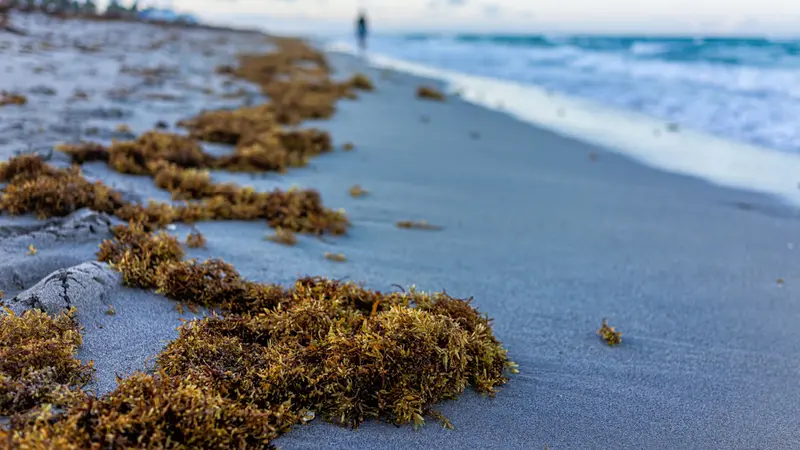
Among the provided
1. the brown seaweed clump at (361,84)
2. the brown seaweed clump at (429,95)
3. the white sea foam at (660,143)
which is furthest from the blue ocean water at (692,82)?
the brown seaweed clump at (361,84)

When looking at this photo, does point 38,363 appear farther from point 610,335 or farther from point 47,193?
point 610,335

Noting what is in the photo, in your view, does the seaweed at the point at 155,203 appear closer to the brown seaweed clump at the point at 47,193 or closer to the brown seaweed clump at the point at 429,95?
the brown seaweed clump at the point at 47,193

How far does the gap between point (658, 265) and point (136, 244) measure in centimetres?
319

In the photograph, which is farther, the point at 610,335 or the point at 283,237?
the point at 283,237

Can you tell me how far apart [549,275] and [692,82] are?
1433 cm

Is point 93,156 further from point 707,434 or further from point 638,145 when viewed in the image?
point 638,145

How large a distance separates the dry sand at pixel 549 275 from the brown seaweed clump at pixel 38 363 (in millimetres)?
101

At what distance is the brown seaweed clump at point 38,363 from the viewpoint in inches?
68.9

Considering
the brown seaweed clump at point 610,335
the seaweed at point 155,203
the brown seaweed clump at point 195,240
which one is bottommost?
the brown seaweed clump at point 610,335

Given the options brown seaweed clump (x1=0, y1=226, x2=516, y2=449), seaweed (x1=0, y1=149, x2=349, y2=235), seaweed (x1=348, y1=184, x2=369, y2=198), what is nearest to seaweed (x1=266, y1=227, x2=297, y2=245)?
seaweed (x1=0, y1=149, x2=349, y2=235)

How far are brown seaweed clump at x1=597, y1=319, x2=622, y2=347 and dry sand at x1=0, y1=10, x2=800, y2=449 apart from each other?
1.5 inches

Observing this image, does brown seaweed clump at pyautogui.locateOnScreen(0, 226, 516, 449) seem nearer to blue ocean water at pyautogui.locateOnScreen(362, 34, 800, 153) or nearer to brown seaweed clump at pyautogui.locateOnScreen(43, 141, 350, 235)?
brown seaweed clump at pyautogui.locateOnScreen(43, 141, 350, 235)

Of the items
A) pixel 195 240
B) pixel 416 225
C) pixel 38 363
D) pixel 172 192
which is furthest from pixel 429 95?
pixel 38 363

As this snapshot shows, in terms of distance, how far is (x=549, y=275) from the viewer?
3605 millimetres
